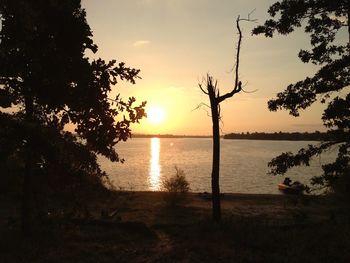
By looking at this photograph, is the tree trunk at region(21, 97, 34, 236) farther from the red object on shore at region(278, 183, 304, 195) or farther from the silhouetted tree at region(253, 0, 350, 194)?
the red object on shore at region(278, 183, 304, 195)

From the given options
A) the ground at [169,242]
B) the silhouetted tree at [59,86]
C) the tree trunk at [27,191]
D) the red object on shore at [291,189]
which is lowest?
the red object on shore at [291,189]

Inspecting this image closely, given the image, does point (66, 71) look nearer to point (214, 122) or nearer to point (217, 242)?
point (217, 242)

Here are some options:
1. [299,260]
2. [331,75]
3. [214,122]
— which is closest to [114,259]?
[299,260]

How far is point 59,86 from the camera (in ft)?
26.2

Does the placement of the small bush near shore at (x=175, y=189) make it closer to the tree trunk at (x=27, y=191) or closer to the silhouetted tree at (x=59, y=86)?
the tree trunk at (x=27, y=191)

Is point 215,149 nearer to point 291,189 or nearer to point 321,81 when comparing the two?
point 321,81

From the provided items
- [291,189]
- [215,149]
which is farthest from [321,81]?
[291,189]

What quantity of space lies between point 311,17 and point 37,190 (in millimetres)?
11600

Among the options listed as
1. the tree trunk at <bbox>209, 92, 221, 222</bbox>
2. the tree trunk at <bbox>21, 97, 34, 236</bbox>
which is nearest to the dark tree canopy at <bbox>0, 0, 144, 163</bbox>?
the tree trunk at <bbox>21, 97, 34, 236</bbox>

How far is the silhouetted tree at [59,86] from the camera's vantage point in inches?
260

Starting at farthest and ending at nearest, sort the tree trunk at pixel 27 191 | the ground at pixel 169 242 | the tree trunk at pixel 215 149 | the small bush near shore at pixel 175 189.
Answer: the small bush near shore at pixel 175 189, the tree trunk at pixel 215 149, the tree trunk at pixel 27 191, the ground at pixel 169 242

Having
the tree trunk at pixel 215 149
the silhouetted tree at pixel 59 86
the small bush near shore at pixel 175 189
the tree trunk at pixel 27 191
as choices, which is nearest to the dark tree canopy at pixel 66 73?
the silhouetted tree at pixel 59 86

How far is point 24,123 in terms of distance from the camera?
6.52 m

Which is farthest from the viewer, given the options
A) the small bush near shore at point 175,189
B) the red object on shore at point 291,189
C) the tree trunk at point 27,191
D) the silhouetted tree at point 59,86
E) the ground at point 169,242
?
the red object on shore at point 291,189
